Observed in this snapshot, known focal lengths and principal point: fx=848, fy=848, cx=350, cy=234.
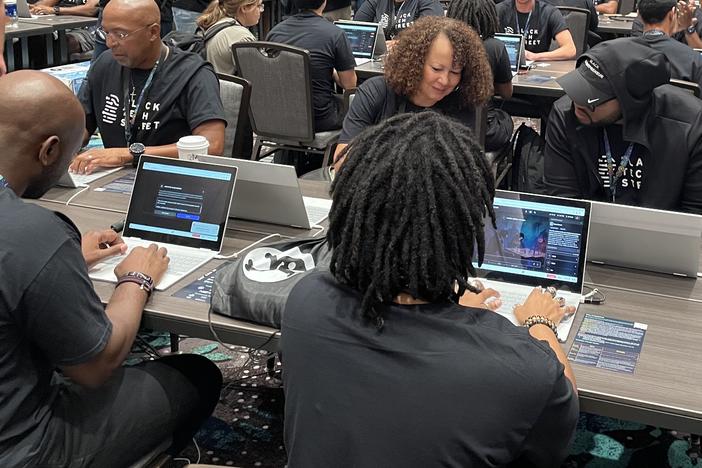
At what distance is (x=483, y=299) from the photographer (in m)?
1.93

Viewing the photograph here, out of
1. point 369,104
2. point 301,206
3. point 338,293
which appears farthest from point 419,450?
point 369,104

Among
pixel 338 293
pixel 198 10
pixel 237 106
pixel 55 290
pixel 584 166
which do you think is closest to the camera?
pixel 338 293

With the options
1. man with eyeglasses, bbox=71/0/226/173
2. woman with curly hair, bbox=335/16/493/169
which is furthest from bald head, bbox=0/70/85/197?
woman with curly hair, bbox=335/16/493/169

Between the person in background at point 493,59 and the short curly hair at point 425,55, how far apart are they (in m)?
0.98

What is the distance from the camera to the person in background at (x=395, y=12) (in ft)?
20.6

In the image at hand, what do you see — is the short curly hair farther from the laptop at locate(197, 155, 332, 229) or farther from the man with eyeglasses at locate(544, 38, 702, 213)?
the laptop at locate(197, 155, 332, 229)

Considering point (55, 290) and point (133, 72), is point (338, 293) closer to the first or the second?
point (55, 290)

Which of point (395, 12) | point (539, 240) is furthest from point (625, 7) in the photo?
point (539, 240)

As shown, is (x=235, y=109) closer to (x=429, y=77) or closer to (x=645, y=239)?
(x=429, y=77)

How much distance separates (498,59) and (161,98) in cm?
201

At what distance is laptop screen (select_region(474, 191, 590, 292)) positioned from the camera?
2127 millimetres

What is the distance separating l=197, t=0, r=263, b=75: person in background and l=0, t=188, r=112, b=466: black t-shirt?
2.99 metres

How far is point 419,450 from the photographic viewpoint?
1.34 meters

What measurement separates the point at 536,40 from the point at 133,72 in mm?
3496
